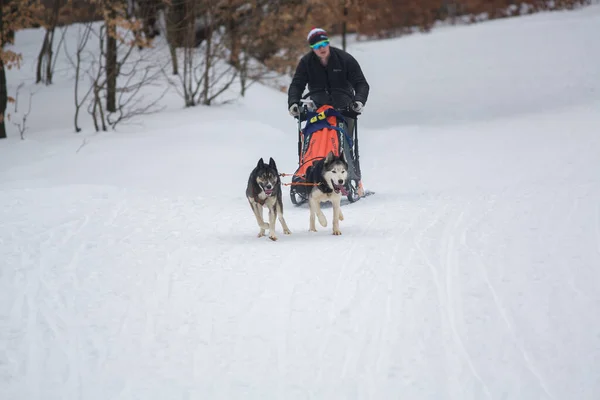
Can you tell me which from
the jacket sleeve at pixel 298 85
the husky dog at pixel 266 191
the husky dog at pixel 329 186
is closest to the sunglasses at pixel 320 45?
the jacket sleeve at pixel 298 85

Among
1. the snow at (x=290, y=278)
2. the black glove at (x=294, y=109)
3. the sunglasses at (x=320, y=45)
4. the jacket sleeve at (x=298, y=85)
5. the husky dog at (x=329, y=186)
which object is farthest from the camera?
the jacket sleeve at (x=298, y=85)

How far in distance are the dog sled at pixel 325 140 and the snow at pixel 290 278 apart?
0.30 meters

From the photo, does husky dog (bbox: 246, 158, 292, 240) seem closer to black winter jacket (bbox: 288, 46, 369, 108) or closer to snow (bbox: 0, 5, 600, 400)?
snow (bbox: 0, 5, 600, 400)

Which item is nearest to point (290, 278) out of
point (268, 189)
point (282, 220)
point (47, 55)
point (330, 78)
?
point (268, 189)

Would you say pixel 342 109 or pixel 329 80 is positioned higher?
pixel 329 80

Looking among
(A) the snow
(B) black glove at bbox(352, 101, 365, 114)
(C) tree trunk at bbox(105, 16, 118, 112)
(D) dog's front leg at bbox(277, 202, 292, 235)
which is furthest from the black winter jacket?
(C) tree trunk at bbox(105, 16, 118, 112)

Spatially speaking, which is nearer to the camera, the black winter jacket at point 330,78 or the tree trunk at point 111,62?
the black winter jacket at point 330,78

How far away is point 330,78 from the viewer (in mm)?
8648

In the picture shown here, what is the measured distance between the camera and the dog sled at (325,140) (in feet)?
26.3

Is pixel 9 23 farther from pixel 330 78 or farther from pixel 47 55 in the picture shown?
pixel 330 78

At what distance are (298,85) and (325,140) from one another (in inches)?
35.5

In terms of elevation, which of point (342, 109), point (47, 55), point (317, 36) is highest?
point (47, 55)

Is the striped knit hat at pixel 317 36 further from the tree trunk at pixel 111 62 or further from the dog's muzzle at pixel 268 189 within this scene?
the tree trunk at pixel 111 62

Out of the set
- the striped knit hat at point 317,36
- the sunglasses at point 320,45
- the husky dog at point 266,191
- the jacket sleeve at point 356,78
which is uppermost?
the striped knit hat at point 317,36
